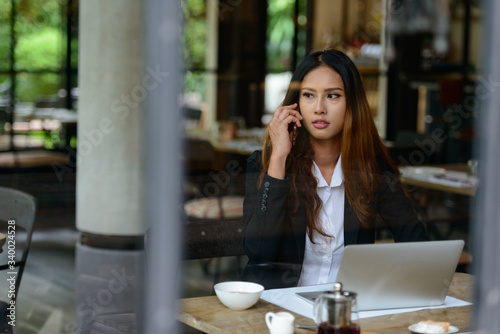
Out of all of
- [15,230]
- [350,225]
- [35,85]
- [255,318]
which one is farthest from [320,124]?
[35,85]

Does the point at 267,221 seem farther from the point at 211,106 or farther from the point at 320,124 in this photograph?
the point at 211,106

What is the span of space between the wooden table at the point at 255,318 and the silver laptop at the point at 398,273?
1.7 inches

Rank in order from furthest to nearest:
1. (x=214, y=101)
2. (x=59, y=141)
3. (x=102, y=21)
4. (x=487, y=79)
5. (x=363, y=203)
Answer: (x=214, y=101), (x=59, y=141), (x=102, y=21), (x=363, y=203), (x=487, y=79)

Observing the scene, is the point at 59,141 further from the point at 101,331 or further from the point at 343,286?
the point at 343,286

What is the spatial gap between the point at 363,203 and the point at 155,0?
3.66ft

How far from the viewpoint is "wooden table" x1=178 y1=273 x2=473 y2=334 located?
5.79ft

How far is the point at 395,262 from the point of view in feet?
6.18

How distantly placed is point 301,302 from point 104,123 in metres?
2.13

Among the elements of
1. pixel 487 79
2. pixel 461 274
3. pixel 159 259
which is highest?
pixel 487 79

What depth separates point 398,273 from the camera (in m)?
1.90

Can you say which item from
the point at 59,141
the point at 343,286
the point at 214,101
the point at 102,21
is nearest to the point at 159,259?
the point at 343,286

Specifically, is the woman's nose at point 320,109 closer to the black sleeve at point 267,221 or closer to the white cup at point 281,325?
the black sleeve at point 267,221

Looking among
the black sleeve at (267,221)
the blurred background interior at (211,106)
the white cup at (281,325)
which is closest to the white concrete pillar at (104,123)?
the blurred background interior at (211,106)

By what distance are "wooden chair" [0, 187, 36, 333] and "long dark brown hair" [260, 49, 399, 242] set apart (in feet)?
2.84
